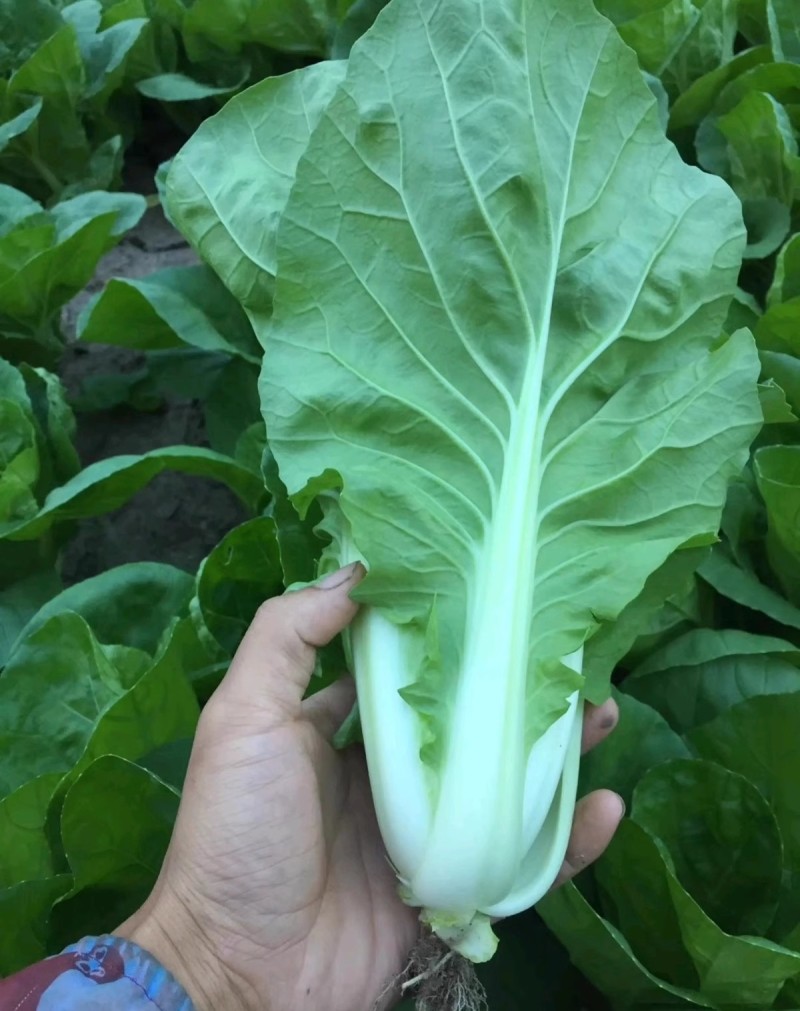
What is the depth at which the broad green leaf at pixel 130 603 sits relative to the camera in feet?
4.37

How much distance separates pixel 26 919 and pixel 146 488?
94 cm

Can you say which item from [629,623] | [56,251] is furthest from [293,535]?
[56,251]

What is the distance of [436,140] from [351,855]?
0.74m

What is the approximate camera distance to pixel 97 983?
2.89 ft

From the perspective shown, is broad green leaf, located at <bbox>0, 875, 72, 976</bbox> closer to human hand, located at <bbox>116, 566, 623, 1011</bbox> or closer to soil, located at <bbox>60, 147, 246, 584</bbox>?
human hand, located at <bbox>116, 566, 623, 1011</bbox>

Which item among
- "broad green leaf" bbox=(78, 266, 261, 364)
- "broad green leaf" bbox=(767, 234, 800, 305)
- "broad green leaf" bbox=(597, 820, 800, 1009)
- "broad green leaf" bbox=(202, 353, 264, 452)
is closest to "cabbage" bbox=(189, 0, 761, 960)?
"broad green leaf" bbox=(597, 820, 800, 1009)

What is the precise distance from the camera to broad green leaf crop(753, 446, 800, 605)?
1169 millimetres

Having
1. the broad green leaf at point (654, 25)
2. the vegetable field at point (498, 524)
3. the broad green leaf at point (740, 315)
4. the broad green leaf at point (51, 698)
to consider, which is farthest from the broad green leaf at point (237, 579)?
the broad green leaf at point (654, 25)

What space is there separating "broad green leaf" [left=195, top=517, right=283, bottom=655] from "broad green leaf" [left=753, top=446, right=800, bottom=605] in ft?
2.02

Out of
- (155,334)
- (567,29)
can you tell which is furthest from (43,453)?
(567,29)

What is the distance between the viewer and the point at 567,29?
94 centimetres

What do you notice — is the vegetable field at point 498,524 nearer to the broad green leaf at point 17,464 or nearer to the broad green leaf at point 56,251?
the broad green leaf at point 17,464

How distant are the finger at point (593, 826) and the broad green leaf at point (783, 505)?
418 millimetres

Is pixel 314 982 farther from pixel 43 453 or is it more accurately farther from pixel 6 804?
pixel 43 453
